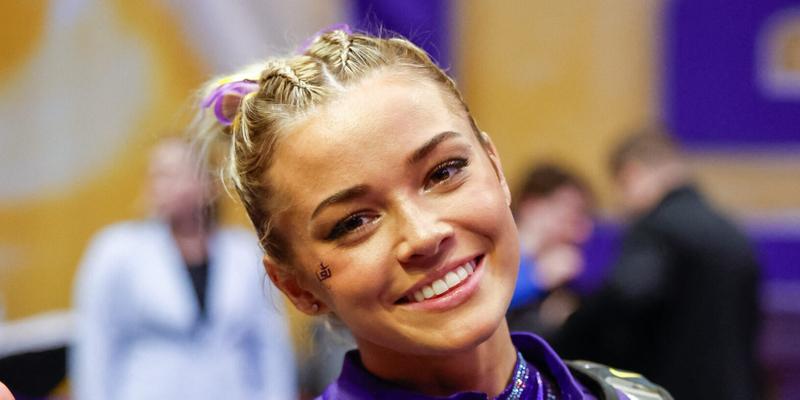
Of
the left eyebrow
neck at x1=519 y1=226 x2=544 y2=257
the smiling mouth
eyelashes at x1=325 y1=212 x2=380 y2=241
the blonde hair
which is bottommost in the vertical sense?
neck at x1=519 y1=226 x2=544 y2=257

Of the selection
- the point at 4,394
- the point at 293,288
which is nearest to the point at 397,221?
the point at 293,288

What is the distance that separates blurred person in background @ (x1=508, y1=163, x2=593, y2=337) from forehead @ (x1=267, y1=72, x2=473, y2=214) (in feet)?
6.06

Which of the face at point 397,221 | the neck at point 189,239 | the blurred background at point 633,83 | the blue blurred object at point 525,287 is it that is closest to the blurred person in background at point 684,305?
the blue blurred object at point 525,287

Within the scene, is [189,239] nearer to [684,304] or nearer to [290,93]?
[684,304]

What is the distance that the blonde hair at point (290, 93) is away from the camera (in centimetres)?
139

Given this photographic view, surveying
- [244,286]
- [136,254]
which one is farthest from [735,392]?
[136,254]

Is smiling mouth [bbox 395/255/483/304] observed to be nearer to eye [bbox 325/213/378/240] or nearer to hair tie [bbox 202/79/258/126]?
eye [bbox 325/213/378/240]

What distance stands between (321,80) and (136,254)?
5.83 ft

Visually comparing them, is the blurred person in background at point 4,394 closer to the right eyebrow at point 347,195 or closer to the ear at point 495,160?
the right eyebrow at point 347,195

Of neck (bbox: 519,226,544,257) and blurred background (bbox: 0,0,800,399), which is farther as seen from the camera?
blurred background (bbox: 0,0,800,399)

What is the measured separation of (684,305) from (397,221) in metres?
2.24

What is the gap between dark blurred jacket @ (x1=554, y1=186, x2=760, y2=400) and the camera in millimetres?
3328

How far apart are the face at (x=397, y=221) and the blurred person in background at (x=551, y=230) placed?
184cm

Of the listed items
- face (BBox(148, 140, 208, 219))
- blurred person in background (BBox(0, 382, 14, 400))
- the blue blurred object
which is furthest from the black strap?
face (BBox(148, 140, 208, 219))
